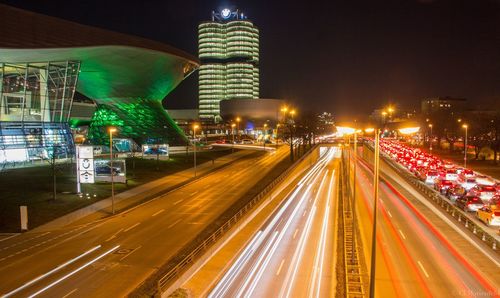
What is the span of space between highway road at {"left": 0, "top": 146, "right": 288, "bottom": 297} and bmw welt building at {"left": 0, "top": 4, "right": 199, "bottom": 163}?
27.3 meters

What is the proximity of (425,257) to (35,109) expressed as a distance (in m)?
55.2

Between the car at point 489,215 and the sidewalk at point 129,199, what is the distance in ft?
86.5

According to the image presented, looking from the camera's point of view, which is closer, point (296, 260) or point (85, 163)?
point (296, 260)

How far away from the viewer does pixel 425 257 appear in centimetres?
2055

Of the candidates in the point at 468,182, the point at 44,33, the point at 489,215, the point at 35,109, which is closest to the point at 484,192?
the point at 468,182

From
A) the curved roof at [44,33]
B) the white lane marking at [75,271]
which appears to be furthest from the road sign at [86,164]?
the curved roof at [44,33]

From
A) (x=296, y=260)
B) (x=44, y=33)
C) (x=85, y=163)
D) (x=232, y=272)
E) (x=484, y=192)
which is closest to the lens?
(x=232, y=272)

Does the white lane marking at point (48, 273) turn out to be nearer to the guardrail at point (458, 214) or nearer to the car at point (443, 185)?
the guardrail at point (458, 214)

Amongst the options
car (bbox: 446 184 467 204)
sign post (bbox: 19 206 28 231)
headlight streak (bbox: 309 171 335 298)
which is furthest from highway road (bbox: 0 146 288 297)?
car (bbox: 446 184 467 204)

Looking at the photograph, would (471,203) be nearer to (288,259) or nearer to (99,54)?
(288,259)

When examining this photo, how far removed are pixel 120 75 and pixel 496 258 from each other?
7046 cm

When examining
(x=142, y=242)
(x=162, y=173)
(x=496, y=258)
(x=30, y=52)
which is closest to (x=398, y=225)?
(x=496, y=258)

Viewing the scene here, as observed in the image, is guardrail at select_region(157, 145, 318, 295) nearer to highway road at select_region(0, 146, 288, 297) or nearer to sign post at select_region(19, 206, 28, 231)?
highway road at select_region(0, 146, 288, 297)

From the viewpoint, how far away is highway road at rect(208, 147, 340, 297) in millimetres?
16656
